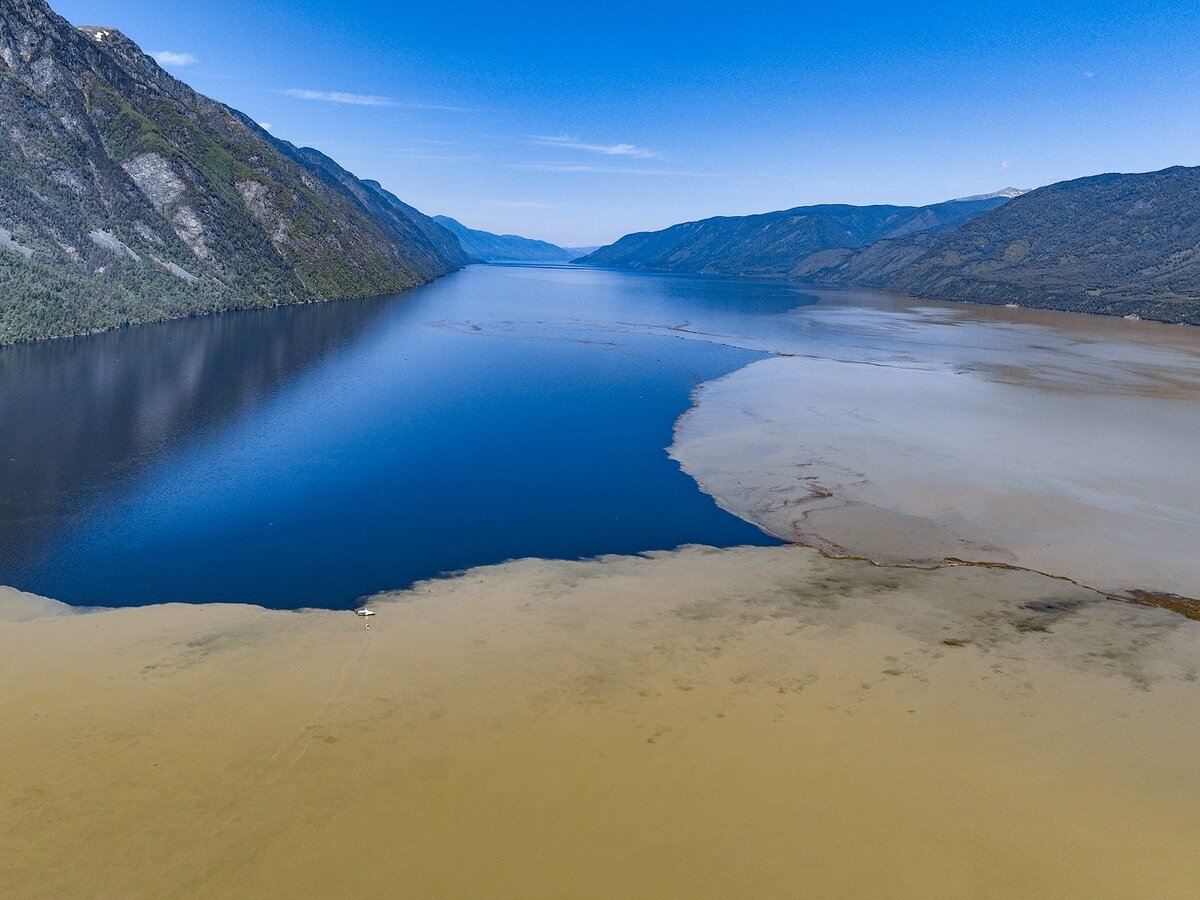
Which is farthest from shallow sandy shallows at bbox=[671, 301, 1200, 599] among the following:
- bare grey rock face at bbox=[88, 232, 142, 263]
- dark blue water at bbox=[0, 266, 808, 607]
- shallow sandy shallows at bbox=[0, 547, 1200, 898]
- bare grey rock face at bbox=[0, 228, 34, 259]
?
bare grey rock face at bbox=[88, 232, 142, 263]

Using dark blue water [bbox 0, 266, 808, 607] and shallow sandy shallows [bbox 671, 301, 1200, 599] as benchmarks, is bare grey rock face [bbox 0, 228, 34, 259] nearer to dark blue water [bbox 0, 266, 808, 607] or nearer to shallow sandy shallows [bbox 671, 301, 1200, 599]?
dark blue water [bbox 0, 266, 808, 607]

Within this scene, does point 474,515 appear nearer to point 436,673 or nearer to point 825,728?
point 436,673

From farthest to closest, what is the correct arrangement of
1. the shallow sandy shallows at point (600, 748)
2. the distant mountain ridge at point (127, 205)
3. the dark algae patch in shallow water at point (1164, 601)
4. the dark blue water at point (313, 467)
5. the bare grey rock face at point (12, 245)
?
the distant mountain ridge at point (127, 205) → the bare grey rock face at point (12, 245) → the dark blue water at point (313, 467) → the dark algae patch in shallow water at point (1164, 601) → the shallow sandy shallows at point (600, 748)

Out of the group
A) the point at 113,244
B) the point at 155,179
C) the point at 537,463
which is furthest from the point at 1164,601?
the point at 155,179

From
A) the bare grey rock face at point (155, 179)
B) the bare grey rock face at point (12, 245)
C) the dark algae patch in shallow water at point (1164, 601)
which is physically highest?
the bare grey rock face at point (155, 179)

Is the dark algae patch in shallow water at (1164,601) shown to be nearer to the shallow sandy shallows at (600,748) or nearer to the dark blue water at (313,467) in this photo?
the shallow sandy shallows at (600,748)

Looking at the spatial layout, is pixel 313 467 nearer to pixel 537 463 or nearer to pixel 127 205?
pixel 537 463

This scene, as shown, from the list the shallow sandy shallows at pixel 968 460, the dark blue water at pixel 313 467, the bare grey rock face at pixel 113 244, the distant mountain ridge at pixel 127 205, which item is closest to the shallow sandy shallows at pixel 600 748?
the dark blue water at pixel 313 467
